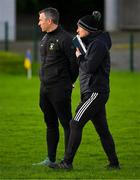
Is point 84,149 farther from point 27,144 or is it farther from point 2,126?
point 2,126

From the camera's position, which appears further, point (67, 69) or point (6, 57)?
point (6, 57)

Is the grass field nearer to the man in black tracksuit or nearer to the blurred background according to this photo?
the man in black tracksuit

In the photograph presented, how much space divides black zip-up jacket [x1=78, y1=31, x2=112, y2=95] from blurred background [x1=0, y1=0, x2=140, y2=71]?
21247mm

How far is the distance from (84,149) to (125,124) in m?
3.15

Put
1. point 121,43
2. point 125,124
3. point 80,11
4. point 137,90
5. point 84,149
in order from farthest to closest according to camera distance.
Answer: point 80,11, point 121,43, point 137,90, point 125,124, point 84,149

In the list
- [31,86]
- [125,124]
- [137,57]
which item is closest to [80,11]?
[137,57]

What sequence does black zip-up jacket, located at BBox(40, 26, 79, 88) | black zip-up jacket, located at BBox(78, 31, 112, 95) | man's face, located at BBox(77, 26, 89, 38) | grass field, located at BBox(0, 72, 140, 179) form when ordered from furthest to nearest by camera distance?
black zip-up jacket, located at BBox(40, 26, 79, 88), grass field, located at BBox(0, 72, 140, 179), man's face, located at BBox(77, 26, 89, 38), black zip-up jacket, located at BBox(78, 31, 112, 95)

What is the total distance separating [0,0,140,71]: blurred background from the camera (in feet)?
114

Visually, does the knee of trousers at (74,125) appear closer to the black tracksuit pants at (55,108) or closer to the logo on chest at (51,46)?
the black tracksuit pants at (55,108)

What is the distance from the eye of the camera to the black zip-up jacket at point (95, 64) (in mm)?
10594

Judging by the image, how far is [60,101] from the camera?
11070 millimetres

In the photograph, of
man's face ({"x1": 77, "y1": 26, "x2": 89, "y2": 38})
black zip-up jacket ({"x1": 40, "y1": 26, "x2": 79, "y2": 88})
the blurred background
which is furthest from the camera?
the blurred background

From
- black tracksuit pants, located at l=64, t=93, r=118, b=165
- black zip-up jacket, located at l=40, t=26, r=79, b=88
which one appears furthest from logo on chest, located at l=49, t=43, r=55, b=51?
black tracksuit pants, located at l=64, t=93, r=118, b=165

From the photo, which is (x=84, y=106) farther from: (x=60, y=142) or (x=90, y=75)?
(x=60, y=142)
